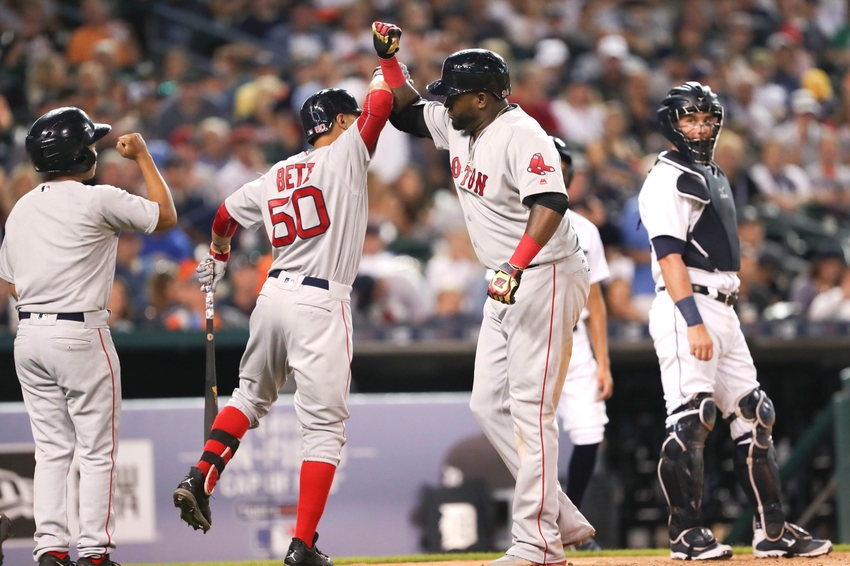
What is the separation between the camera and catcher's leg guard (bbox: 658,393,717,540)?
4887mm

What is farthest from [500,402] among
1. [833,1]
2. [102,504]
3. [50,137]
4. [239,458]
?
[833,1]

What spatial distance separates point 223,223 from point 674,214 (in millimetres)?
1905

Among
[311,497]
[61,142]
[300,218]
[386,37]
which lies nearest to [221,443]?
[311,497]

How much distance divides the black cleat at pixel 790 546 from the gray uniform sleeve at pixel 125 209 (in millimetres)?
2888

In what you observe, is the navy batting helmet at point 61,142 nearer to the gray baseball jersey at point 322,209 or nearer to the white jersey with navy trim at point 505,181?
the gray baseball jersey at point 322,209

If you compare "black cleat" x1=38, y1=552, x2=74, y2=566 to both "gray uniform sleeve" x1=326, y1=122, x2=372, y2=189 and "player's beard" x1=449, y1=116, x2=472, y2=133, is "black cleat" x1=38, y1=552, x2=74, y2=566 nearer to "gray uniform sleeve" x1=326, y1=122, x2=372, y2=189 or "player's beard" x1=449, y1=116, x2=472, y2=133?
"gray uniform sleeve" x1=326, y1=122, x2=372, y2=189

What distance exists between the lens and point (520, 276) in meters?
4.08

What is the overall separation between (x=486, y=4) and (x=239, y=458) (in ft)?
26.9

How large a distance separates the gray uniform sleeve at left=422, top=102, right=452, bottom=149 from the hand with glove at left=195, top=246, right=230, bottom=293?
1.01m

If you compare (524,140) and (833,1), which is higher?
(833,1)

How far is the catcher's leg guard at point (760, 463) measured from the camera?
4910 mm

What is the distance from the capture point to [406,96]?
4715mm

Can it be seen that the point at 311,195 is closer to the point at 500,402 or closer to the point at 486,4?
the point at 500,402

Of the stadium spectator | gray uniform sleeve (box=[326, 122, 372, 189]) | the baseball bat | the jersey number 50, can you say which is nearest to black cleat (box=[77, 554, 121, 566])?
the baseball bat
